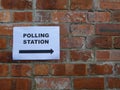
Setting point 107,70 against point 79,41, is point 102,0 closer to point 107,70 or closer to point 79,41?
point 79,41

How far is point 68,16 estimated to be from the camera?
1.85m

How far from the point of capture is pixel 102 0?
1868 mm

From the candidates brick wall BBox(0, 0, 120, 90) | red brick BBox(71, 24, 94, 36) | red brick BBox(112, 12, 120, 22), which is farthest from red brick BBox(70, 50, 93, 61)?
red brick BBox(112, 12, 120, 22)

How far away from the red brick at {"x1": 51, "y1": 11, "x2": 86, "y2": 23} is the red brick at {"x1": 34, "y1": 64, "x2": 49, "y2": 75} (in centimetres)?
29

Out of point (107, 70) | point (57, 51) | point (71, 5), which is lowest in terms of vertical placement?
point (107, 70)

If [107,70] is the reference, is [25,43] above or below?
above

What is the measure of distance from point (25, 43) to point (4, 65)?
186 mm

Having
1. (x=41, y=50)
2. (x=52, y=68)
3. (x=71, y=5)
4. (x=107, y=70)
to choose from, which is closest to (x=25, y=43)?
(x=41, y=50)

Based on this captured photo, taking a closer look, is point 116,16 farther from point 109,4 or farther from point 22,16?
point 22,16

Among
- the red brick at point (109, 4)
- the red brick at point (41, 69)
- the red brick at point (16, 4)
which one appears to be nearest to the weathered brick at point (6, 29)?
the red brick at point (16, 4)

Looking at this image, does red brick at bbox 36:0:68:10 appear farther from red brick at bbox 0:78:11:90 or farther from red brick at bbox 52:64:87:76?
red brick at bbox 0:78:11:90

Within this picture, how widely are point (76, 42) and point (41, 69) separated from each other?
273 mm

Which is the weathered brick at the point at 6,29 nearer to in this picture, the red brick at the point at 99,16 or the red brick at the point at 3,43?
the red brick at the point at 3,43

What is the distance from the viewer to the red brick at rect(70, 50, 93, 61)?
72.3 inches
